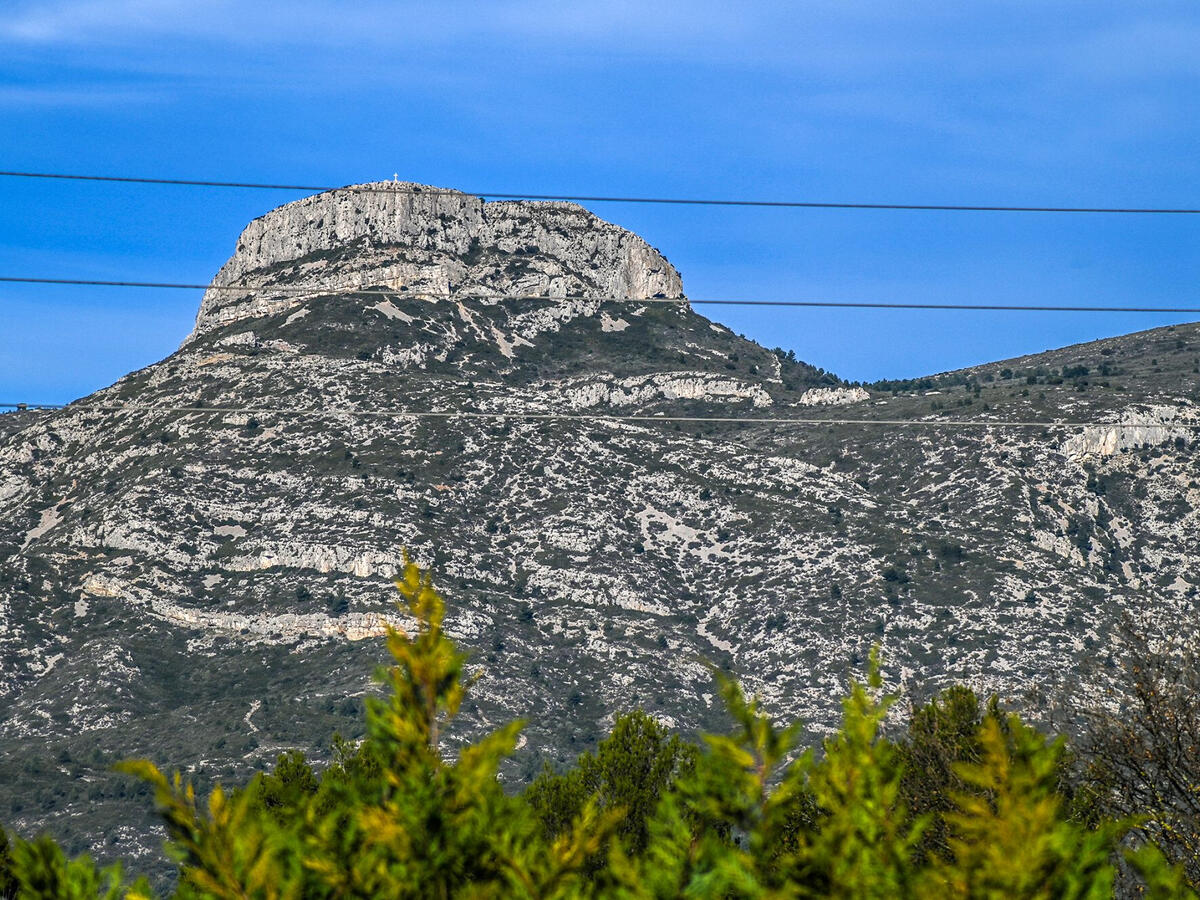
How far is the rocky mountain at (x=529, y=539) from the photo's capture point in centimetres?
9750

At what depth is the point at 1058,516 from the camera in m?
116

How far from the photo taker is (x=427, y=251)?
174875mm

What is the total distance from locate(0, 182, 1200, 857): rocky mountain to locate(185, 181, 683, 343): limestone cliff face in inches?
448

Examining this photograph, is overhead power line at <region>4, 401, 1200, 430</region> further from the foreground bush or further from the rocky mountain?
the foreground bush

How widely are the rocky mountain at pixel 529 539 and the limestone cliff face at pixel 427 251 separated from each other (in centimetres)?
1137

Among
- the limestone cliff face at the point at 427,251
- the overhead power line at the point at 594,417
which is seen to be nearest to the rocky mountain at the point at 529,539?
the overhead power line at the point at 594,417

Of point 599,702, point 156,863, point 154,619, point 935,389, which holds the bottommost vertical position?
point 156,863

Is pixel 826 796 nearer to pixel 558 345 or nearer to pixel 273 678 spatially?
pixel 273 678

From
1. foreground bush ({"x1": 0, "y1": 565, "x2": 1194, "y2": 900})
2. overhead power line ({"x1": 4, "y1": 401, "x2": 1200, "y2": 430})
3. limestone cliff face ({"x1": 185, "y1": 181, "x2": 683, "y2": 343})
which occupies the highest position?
limestone cliff face ({"x1": 185, "y1": 181, "x2": 683, "y2": 343})

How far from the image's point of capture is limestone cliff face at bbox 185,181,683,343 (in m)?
170

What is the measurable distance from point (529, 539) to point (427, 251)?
6502 centimetres

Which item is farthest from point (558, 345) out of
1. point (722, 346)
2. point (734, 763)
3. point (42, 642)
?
point (734, 763)

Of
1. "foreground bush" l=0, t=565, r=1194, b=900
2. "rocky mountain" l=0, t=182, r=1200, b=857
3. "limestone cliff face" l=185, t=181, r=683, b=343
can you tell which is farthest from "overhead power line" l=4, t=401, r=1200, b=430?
"limestone cliff face" l=185, t=181, r=683, b=343

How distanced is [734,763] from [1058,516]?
113088 millimetres
